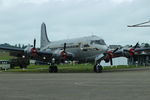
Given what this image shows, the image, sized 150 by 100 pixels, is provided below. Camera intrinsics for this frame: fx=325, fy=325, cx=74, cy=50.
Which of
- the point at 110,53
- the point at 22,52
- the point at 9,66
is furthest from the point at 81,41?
the point at 9,66

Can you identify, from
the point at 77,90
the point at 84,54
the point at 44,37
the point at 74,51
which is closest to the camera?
the point at 77,90

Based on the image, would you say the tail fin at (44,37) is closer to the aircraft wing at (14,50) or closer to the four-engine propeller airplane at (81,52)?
the four-engine propeller airplane at (81,52)

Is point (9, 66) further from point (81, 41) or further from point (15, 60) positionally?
point (81, 41)

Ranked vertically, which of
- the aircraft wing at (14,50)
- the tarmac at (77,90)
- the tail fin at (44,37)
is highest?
the tail fin at (44,37)

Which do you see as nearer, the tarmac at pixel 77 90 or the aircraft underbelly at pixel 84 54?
the tarmac at pixel 77 90

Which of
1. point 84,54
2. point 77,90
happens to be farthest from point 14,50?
point 77,90

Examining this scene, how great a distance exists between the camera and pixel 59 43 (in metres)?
43.3

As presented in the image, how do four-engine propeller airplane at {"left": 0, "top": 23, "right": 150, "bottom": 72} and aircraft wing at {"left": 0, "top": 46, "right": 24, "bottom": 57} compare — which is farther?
aircraft wing at {"left": 0, "top": 46, "right": 24, "bottom": 57}

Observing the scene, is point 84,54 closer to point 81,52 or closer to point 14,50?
point 81,52

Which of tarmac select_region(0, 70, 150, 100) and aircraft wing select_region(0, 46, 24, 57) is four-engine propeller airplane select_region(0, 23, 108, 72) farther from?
tarmac select_region(0, 70, 150, 100)

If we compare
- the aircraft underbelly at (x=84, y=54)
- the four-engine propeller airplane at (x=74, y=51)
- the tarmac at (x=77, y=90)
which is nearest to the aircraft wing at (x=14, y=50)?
the four-engine propeller airplane at (x=74, y=51)

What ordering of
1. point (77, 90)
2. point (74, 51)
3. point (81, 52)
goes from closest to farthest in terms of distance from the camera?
point (77, 90) < point (81, 52) < point (74, 51)

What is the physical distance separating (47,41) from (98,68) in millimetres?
17469

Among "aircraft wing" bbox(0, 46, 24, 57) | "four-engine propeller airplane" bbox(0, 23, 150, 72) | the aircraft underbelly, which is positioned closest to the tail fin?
"four-engine propeller airplane" bbox(0, 23, 150, 72)
